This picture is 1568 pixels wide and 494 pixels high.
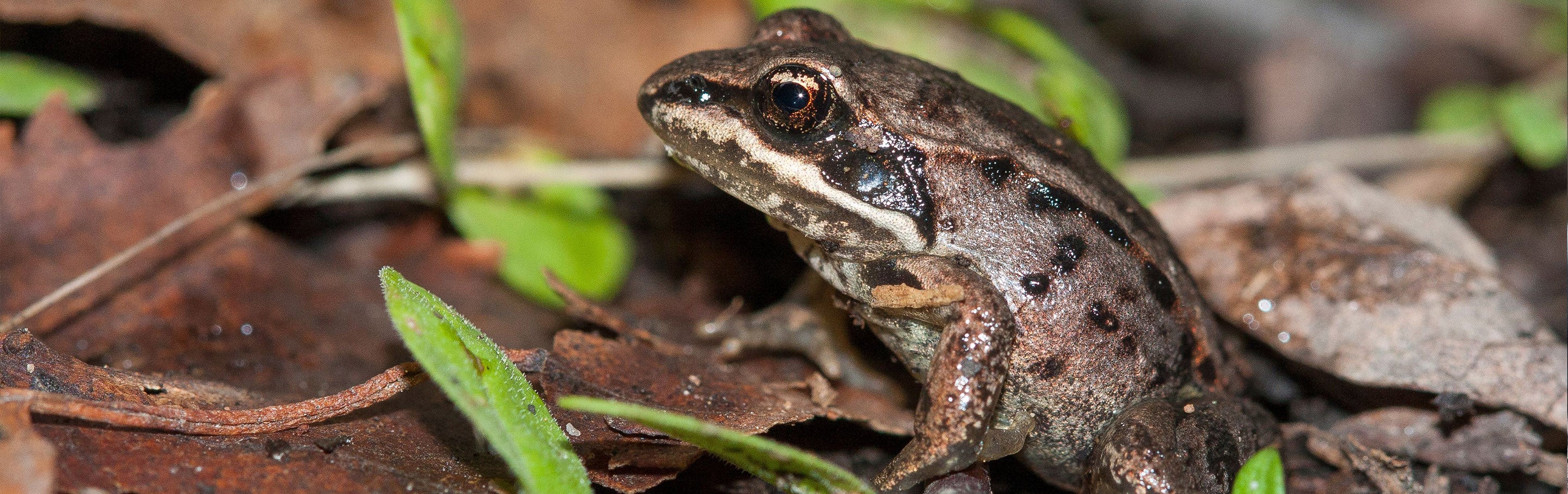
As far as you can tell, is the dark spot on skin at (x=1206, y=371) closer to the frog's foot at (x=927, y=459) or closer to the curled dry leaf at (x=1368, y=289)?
the curled dry leaf at (x=1368, y=289)

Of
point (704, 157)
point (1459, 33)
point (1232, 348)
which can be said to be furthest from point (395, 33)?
point (1459, 33)

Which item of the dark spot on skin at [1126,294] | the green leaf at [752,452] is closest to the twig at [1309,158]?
the dark spot on skin at [1126,294]

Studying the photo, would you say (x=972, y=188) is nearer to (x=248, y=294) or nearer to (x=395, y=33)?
(x=248, y=294)

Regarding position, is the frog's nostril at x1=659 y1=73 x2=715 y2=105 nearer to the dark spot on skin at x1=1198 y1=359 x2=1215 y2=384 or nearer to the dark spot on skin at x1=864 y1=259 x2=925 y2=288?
the dark spot on skin at x1=864 y1=259 x2=925 y2=288

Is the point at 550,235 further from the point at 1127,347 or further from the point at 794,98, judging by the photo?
the point at 1127,347

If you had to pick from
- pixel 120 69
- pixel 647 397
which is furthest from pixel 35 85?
pixel 647 397
